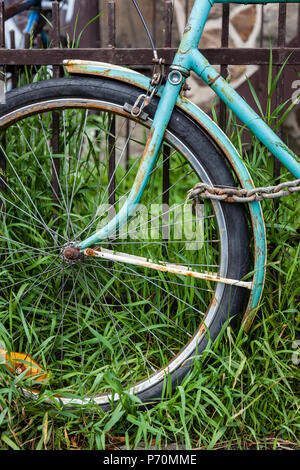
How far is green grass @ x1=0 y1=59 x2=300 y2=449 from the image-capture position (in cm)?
173

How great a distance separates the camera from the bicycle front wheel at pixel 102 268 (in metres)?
1.84

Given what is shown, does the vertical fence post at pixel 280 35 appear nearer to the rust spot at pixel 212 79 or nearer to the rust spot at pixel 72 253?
the rust spot at pixel 212 79

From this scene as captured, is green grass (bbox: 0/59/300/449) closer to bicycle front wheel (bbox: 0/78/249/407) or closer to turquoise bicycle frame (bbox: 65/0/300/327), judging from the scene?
bicycle front wheel (bbox: 0/78/249/407)

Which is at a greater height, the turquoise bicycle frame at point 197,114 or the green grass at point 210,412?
the turquoise bicycle frame at point 197,114

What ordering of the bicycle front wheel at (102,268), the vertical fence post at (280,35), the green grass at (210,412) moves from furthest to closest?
1. the vertical fence post at (280,35)
2. the bicycle front wheel at (102,268)
3. the green grass at (210,412)

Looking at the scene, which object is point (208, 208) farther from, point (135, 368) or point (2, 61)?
point (2, 61)

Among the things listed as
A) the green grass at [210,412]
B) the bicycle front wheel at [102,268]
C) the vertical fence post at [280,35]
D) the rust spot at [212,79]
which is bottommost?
the green grass at [210,412]

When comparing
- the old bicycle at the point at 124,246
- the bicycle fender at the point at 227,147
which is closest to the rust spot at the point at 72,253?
the old bicycle at the point at 124,246

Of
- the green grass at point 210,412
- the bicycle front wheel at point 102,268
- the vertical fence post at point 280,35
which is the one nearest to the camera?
the green grass at point 210,412

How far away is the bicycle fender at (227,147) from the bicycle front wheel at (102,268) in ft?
0.10

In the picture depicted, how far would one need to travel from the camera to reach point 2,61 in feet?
7.09

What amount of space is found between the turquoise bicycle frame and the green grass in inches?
8.0

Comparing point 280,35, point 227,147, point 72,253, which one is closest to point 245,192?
point 227,147

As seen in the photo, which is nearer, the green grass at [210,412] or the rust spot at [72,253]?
the green grass at [210,412]
